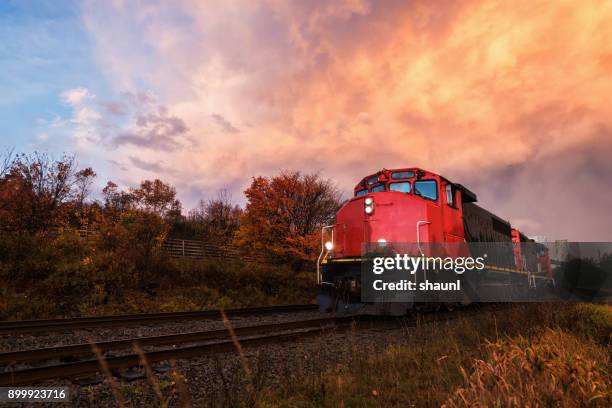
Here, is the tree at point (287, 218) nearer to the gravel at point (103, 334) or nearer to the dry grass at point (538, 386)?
the gravel at point (103, 334)

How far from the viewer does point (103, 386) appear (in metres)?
4.73

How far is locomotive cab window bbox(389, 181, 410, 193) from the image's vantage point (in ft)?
36.8

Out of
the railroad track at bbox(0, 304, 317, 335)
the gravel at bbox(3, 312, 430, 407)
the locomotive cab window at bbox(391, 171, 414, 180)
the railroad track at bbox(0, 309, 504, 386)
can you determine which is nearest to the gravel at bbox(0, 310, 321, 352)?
the gravel at bbox(3, 312, 430, 407)

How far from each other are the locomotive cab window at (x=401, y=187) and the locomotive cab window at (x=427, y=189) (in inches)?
8.8

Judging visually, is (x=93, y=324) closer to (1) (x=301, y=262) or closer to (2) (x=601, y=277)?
(1) (x=301, y=262)

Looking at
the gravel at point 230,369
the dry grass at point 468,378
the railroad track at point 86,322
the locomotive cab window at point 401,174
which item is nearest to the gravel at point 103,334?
the gravel at point 230,369

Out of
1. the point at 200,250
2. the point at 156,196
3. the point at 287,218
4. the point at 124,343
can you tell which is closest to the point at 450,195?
the point at 124,343

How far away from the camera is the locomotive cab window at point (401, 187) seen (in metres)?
11.2

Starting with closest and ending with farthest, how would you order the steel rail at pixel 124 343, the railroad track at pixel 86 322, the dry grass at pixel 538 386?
the dry grass at pixel 538 386 → the steel rail at pixel 124 343 → the railroad track at pixel 86 322

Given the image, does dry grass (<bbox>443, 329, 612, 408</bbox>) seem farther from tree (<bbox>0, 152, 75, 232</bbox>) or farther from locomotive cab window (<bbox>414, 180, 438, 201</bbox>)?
tree (<bbox>0, 152, 75, 232</bbox>)

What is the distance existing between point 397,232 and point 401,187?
1.46m

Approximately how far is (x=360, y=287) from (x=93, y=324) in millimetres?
6377

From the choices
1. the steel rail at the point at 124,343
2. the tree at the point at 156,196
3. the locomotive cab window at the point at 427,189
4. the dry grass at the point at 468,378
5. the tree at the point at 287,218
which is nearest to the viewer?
the dry grass at the point at 468,378

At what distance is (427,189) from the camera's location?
11016 millimetres
